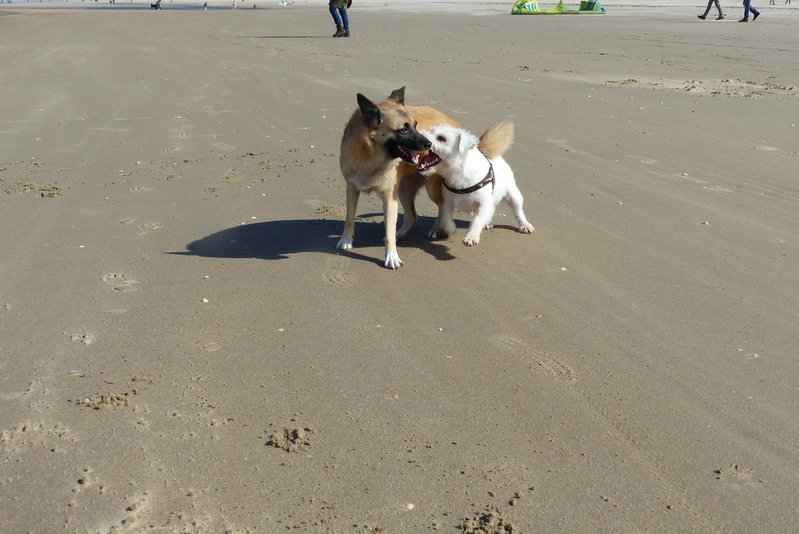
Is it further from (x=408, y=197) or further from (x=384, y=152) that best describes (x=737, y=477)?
(x=408, y=197)

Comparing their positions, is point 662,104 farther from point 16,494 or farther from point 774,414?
point 16,494

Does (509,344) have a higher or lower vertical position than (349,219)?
lower

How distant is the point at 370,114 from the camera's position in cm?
555

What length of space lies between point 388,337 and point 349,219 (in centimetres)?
165

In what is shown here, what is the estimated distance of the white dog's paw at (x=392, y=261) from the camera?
5.72 m

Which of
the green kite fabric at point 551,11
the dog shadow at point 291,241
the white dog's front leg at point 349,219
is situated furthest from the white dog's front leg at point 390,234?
the green kite fabric at point 551,11

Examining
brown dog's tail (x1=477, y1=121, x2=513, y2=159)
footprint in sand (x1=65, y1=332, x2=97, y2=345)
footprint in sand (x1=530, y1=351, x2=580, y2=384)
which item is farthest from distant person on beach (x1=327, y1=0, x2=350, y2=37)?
footprint in sand (x1=530, y1=351, x2=580, y2=384)

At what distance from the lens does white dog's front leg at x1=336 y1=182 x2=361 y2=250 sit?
19.5 ft

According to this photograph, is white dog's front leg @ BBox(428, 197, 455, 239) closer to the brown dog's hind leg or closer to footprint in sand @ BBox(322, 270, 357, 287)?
the brown dog's hind leg

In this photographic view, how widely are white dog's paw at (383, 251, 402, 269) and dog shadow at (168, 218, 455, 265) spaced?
0.12 meters

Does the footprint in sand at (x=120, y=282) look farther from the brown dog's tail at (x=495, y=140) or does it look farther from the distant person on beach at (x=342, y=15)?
the distant person on beach at (x=342, y=15)

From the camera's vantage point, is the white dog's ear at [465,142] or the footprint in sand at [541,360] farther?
the white dog's ear at [465,142]

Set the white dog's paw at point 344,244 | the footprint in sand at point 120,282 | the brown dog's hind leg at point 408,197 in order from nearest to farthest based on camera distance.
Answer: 1. the footprint in sand at point 120,282
2. the white dog's paw at point 344,244
3. the brown dog's hind leg at point 408,197


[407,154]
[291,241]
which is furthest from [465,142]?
[291,241]
